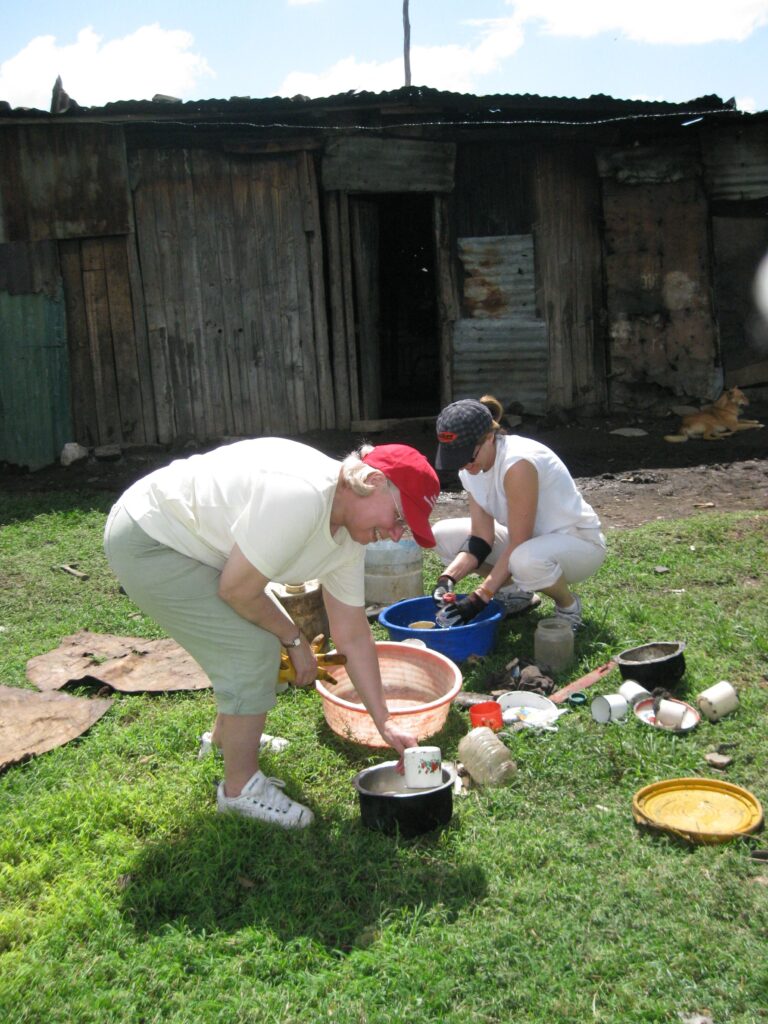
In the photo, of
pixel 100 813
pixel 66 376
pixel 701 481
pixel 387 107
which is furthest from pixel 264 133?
pixel 100 813

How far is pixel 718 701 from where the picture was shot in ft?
12.5

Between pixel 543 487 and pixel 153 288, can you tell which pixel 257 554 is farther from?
pixel 153 288

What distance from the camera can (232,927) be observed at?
2.77 meters

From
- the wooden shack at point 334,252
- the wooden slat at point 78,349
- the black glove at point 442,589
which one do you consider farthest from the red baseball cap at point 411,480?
the wooden slat at point 78,349

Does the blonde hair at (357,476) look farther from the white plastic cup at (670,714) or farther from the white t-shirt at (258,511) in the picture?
the white plastic cup at (670,714)

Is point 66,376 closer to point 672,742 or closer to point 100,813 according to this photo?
point 100,813

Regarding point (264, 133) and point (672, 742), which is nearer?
point (672, 742)

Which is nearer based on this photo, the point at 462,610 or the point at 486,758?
the point at 486,758

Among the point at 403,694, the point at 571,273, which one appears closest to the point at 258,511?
the point at 403,694

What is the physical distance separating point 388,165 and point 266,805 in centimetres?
824

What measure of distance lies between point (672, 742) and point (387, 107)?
777 cm

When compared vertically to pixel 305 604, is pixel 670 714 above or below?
below

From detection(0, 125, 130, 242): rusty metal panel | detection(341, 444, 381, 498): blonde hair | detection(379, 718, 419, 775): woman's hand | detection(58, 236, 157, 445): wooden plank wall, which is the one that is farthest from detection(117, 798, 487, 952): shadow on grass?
detection(0, 125, 130, 242): rusty metal panel

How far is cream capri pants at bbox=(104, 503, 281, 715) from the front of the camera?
10.2 feet
